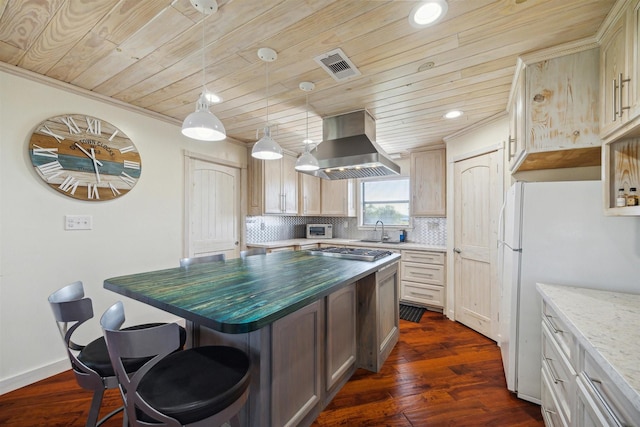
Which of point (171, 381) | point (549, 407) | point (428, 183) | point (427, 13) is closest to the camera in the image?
point (171, 381)

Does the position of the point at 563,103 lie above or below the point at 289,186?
above

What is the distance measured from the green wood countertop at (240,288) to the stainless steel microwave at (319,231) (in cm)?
277

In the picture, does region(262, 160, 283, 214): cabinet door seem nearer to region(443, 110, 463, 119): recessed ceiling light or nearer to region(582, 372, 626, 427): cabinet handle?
region(443, 110, 463, 119): recessed ceiling light

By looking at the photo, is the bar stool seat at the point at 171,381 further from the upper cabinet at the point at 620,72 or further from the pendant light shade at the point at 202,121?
the upper cabinet at the point at 620,72

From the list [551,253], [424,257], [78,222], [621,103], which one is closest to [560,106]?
[621,103]

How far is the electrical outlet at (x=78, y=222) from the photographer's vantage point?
2223 millimetres

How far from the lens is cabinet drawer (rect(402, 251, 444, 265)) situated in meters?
3.56

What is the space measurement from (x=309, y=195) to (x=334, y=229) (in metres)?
0.95

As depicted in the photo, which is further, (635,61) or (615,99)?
(615,99)

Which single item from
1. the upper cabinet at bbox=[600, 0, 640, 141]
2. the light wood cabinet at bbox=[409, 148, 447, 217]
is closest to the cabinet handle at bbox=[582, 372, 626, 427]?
the upper cabinet at bbox=[600, 0, 640, 141]

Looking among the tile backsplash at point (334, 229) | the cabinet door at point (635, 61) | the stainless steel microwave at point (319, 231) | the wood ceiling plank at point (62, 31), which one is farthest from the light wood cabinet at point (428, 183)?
the wood ceiling plank at point (62, 31)

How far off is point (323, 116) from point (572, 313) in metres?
2.50

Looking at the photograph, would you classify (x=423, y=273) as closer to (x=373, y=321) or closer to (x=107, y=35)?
(x=373, y=321)

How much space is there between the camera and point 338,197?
4816mm
